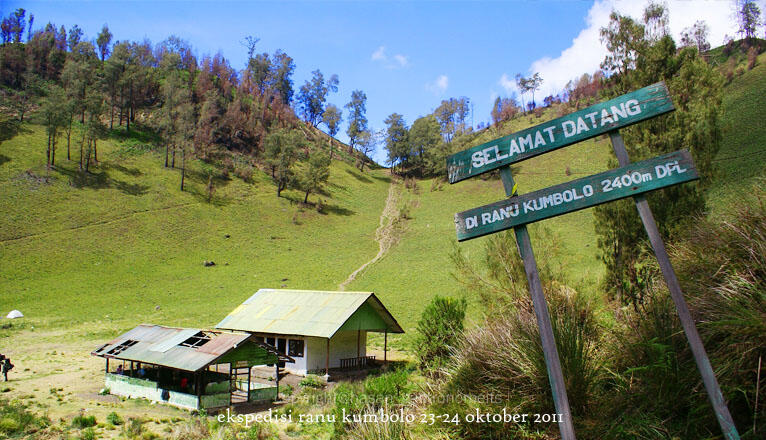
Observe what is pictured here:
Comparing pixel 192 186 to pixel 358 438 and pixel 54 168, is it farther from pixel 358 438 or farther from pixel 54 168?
pixel 358 438

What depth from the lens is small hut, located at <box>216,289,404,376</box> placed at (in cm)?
2214

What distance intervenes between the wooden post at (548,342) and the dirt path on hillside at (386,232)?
36.6m

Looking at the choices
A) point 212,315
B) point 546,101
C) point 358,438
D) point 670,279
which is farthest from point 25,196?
point 546,101

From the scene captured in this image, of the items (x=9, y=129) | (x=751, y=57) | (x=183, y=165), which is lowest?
(x=183, y=165)

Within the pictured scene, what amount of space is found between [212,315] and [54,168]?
35.1 metres

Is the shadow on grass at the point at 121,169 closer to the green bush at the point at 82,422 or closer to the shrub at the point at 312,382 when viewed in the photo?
the shrub at the point at 312,382

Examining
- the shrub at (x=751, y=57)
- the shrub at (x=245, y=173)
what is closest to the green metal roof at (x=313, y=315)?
the shrub at (x=245, y=173)

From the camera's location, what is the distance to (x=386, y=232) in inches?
2440

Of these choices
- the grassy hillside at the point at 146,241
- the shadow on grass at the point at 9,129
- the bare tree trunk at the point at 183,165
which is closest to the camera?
the grassy hillside at the point at 146,241

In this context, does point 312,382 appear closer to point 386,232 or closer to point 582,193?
point 582,193

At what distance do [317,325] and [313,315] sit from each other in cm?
125

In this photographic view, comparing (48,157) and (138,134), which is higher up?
(138,134)

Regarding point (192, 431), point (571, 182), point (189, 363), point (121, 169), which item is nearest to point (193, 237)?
point (121, 169)

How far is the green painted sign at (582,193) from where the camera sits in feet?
14.4
